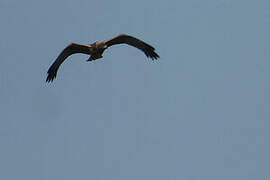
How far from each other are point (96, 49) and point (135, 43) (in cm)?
351

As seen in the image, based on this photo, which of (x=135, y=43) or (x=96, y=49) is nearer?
(x=96, y=49)

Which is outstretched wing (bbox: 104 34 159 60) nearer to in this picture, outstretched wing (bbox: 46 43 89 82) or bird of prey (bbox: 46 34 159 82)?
bird of prey (bbox: 46 34 159 82)

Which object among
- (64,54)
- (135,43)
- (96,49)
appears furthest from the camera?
(135,43)

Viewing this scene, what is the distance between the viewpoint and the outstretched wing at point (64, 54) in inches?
1260

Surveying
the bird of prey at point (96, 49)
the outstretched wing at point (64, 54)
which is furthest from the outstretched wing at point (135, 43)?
the outstretched wing at point (64, 54)

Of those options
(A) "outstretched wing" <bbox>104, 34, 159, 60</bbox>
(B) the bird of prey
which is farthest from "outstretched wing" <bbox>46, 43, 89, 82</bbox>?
(A) "outstretched wing" <bbox>104, 34, 159, 60</bbox>

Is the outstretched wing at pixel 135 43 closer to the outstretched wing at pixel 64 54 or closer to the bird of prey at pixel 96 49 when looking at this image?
the bird of prey at pixel 96 49

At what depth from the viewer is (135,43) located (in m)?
33.9

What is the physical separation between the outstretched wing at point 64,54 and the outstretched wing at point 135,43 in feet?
4.57

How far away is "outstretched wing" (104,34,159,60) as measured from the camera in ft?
107

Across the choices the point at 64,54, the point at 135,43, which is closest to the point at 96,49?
the point at 64,54

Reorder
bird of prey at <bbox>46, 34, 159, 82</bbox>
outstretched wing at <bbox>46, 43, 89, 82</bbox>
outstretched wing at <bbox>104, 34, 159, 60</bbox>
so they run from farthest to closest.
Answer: outstretched wing at <bbox>104, 34, 159, 60</bbox>
outstretched wing at <bbox>46, 43, 89, 82</bbox>
bird of prey at <bbox>46, 34, 159, 82</bbox>

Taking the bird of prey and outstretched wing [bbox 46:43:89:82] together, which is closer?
the bird of prey

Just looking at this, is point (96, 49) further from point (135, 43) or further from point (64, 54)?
point (135, 43)
